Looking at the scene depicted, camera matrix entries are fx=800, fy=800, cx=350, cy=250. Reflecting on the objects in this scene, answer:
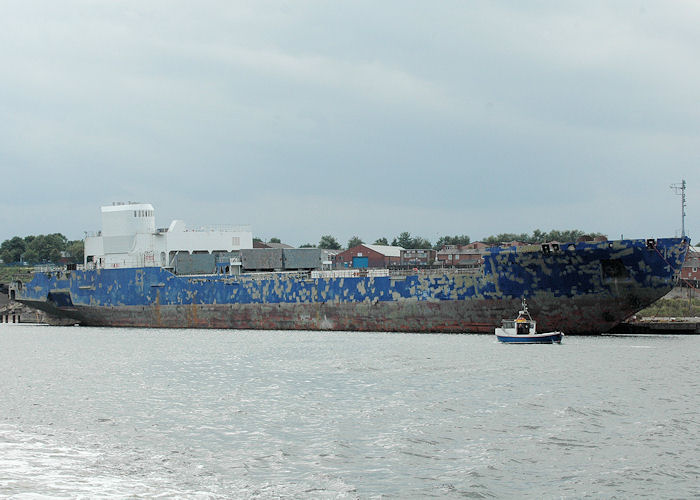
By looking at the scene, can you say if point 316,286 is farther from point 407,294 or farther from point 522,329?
point 522,329

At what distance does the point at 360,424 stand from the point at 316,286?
64.9 ft

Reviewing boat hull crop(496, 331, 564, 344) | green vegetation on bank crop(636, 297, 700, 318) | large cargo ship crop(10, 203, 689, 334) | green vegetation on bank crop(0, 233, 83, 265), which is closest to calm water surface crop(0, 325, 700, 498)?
boat hull crop(496, 331, 564, 344)

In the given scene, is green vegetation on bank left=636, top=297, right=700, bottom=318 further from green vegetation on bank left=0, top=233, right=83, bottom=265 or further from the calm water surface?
green vegetation on bank left=0, top=233, right=83, bottom=265

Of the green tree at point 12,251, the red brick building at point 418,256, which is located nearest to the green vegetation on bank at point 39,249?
the green tree at point 12,251

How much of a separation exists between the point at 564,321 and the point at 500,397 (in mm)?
12081

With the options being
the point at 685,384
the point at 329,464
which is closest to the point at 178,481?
the point at 329,464

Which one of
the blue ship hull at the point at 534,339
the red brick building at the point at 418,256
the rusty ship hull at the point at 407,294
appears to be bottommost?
the blue ship hull at the point at 534,339

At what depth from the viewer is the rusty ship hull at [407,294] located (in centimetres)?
2658

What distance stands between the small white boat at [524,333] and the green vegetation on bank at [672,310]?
13460mm

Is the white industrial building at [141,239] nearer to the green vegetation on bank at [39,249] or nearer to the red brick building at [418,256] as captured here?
the red brick building at [418,256]

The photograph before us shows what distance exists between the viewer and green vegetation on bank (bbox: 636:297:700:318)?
3926 centimetres

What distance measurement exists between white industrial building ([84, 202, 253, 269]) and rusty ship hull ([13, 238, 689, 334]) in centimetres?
150

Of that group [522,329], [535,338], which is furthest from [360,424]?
[522,329]

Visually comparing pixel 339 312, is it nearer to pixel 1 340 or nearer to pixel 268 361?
pixel 268 361
